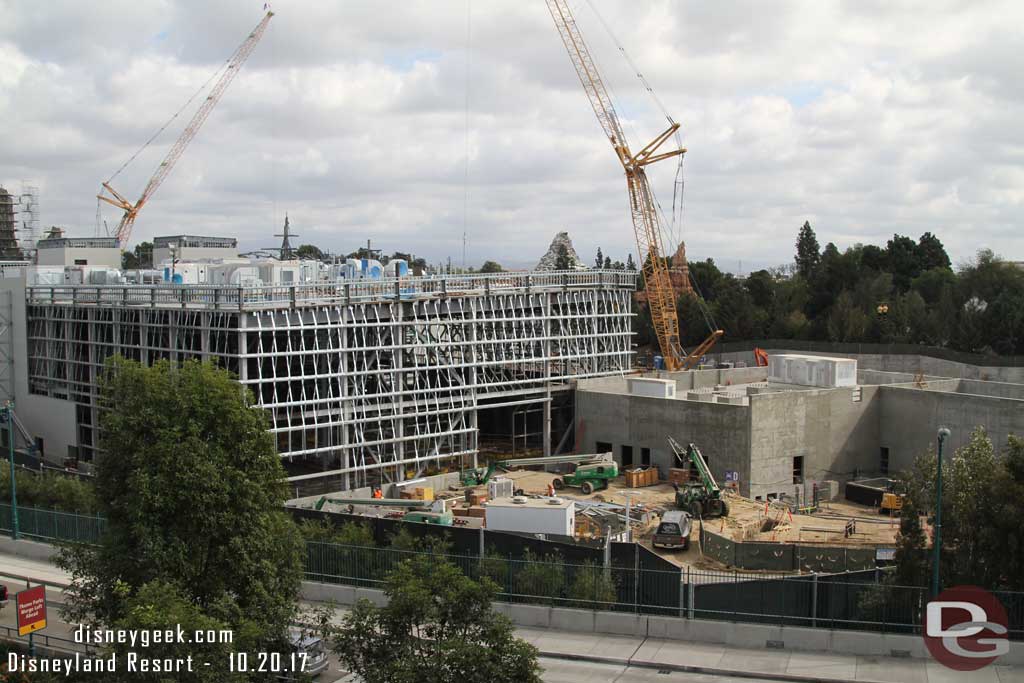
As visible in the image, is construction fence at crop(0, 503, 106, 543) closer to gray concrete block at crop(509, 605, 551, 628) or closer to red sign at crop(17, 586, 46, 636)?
red sign at crop(17, 586, 46, 636)

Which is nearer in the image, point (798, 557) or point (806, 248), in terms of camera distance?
point (798, 557)

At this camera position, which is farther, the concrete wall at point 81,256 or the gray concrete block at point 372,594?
the concrete wall at point 81,256

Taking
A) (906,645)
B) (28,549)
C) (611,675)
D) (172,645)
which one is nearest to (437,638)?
(172,645)

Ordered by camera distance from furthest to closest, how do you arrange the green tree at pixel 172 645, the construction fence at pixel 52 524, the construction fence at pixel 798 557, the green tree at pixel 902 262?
the green tree at pixel 902 262 → the construction fence at pixel 52 524 → the construction fence at pixel 798 557 → the green tree at pixel 172 645

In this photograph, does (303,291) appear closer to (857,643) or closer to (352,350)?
(352,350)

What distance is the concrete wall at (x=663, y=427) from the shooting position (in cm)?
5047

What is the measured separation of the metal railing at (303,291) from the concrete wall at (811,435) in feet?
55.3

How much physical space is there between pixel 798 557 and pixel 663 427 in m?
20.1

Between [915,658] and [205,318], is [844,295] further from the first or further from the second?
[915,658]

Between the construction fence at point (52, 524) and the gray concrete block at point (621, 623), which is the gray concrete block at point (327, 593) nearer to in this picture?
the gray concrete block at point (621, 623)

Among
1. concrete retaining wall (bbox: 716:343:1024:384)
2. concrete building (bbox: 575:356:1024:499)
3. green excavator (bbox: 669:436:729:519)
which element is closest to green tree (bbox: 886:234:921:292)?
concrete retaining wall (bbox: 716:343:1024:384)

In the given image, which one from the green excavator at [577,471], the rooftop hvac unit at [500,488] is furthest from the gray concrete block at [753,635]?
the green excavator at [577,471]


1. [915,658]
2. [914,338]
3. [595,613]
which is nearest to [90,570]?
[595,613]

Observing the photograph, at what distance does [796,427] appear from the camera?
170 ft
